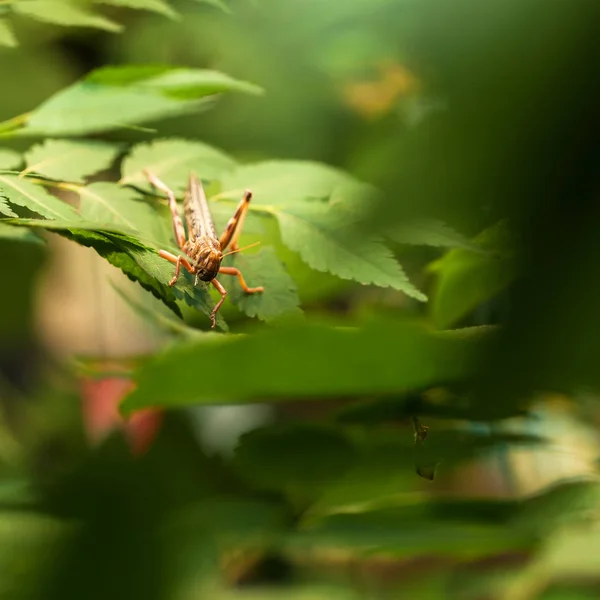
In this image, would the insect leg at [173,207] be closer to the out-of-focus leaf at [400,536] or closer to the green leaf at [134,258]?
the green leaf at [134,258]


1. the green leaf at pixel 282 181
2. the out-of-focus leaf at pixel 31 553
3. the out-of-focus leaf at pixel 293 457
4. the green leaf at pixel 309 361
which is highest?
the green leaf at pixel 282 181

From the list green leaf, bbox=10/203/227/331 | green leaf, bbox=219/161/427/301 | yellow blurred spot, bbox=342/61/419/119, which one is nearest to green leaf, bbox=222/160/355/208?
green leaf, bbox=219/161/427/301

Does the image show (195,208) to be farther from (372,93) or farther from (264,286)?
(372,93)

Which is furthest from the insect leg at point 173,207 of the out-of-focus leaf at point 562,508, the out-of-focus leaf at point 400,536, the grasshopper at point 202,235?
the out-of-focus leaf at point 562,508

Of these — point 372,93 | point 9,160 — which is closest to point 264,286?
point 9,160

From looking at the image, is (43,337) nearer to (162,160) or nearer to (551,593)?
(162,160)

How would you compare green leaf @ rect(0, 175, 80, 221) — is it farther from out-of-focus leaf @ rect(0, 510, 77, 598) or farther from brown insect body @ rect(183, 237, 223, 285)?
out-of-focus leaf @ rect(0, 510, 77, 598)

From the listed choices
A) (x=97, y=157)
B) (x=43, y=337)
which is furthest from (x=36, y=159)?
(x=43, y=337)
